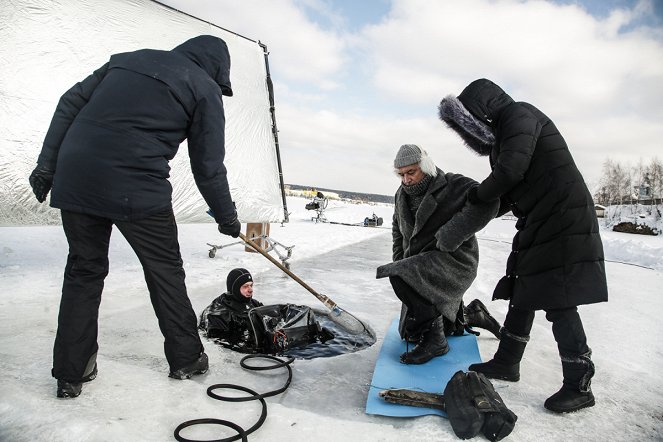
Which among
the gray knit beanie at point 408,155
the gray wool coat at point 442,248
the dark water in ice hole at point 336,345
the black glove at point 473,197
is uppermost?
the gray knit beanie at point 408,155

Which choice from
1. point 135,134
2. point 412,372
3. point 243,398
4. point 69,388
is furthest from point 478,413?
point 135,134

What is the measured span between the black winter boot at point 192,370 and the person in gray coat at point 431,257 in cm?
114

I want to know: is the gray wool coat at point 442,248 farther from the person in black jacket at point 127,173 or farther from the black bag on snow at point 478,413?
the person in black jacket at point 127,173

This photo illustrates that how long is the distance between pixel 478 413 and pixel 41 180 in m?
2.21

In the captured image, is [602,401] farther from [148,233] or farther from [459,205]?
[148,233]

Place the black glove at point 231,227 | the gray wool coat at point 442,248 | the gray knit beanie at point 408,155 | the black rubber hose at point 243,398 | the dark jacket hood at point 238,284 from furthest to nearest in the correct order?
1. the dark jacket hood at point 238,284
2. the gray knit beanie at point 408,155
3. the gray wool coat at point 442,248
4. the black glove at point 231,227
5. the black rubber hose at point 243,398

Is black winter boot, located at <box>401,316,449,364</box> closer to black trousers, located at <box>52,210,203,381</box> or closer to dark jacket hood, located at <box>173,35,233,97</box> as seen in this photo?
black trousers, located at <box>52,210,203,381</box>

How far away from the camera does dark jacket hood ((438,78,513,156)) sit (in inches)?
83.1

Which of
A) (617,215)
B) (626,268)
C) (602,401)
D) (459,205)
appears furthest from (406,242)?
(617,215)

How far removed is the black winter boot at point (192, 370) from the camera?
203 cm

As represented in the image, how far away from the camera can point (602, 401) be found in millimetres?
2080

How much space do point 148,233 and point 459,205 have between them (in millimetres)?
1704

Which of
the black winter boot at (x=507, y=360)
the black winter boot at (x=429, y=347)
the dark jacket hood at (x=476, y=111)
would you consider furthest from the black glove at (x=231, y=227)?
the black winter boot at (x=507, y=360)

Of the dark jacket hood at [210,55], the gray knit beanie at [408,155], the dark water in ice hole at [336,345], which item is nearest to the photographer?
the dark jacket hood at [210,55]
